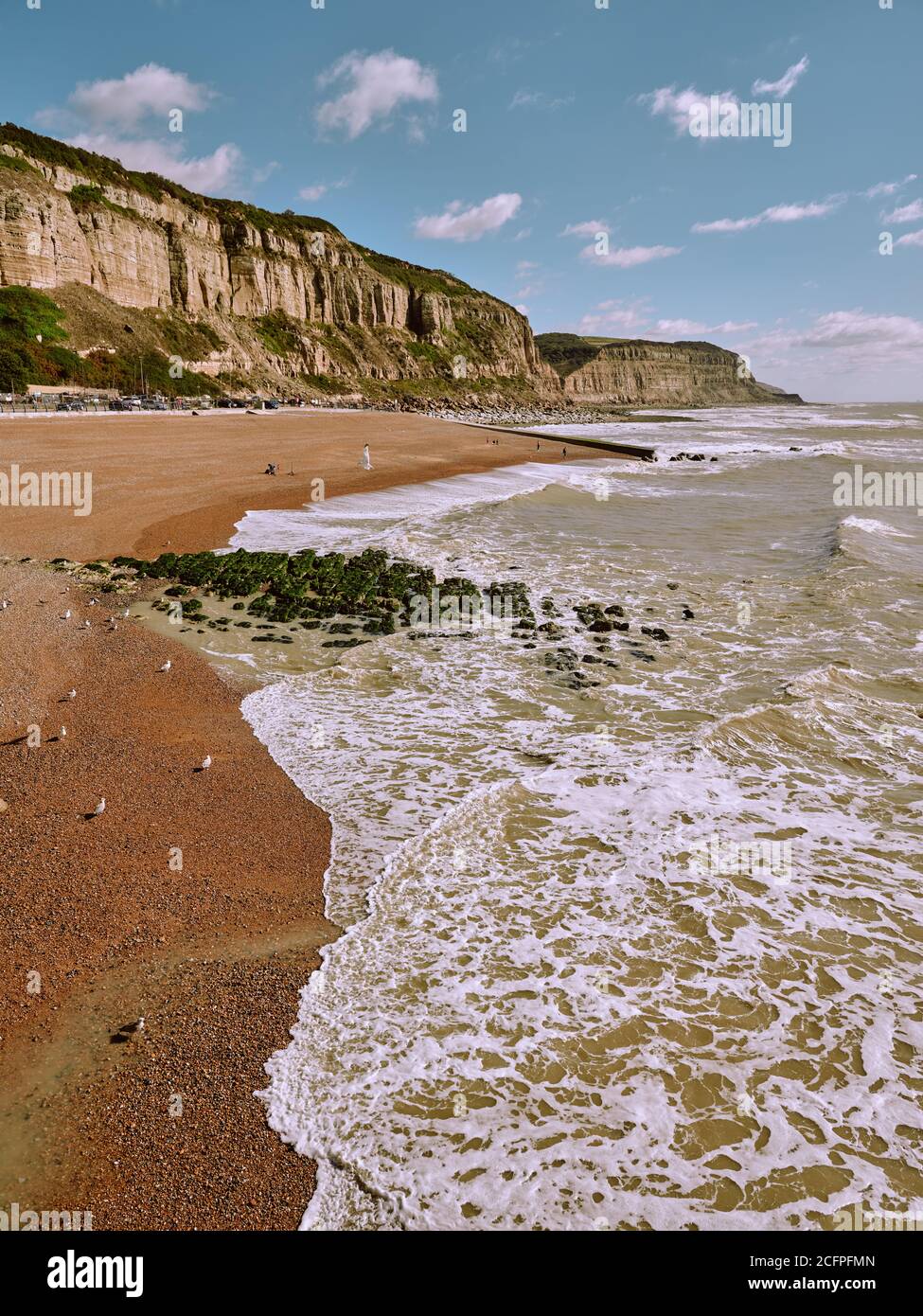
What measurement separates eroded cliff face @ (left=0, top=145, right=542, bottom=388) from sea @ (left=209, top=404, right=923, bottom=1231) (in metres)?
74.0

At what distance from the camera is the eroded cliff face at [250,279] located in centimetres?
6494

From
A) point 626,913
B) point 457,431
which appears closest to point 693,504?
point 626,913

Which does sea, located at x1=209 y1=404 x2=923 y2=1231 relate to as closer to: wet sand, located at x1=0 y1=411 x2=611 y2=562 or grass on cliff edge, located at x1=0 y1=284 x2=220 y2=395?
wet sand, located at x1=0 y1=411 x2=611 y2=562

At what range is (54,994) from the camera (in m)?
5.46

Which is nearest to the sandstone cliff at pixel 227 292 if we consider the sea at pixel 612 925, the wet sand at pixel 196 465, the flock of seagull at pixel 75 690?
the wet sand at pixel 196 465

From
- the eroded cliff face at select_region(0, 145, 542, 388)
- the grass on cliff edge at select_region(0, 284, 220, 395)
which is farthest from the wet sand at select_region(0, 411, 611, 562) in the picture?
the eroded cliff face at select_region(0, 145, 542, 388)

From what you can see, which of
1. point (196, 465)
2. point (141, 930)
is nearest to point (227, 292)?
point (196, 465)

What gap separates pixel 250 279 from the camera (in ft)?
311

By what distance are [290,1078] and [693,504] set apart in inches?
Answer: 1261

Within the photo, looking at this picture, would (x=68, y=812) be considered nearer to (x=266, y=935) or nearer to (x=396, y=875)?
(x=266, y=935)

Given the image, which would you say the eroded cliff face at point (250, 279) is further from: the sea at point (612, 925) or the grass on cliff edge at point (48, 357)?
the sea at point (612, 925)
